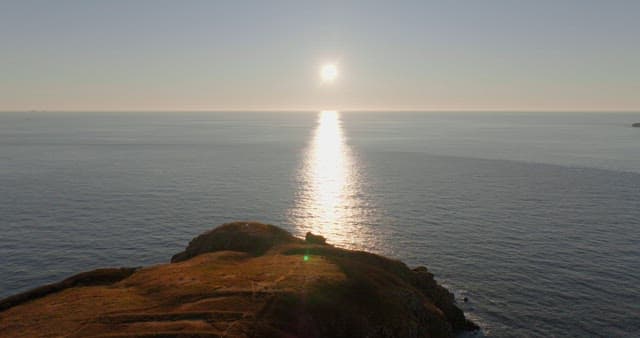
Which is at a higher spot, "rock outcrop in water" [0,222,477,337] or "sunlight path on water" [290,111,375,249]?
"rock outcrop in water" [0,222,477,337]

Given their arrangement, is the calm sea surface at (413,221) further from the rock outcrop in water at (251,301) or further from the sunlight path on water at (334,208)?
the rock outcrop in water at (251,301)

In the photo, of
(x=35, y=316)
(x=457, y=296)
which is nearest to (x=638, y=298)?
(x=457, y=296)

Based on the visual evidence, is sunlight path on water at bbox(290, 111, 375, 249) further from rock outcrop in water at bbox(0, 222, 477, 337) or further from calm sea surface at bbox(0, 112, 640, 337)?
rock outcrop in water at bbox(0, 222, 477, 337)

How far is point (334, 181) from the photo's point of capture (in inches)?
5704

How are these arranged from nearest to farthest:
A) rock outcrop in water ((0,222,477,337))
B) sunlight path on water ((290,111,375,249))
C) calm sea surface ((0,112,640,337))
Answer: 1. rock outcrop in water ((0,222,477,337))
2. calm sea surface ((0,112,640,337))
3. sunlight path on water ((290,111,375,249))

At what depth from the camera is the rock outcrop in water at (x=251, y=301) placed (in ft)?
123

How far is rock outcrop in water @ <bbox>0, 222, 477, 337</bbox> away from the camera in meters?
37.5

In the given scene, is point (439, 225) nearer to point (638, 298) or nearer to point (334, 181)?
point (638, 298)

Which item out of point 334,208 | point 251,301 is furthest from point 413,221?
point 251,301

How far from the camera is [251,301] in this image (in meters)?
40.5

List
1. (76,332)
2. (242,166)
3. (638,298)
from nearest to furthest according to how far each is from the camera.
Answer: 1. (76,332)
2. (638,298)
3. (242,166)

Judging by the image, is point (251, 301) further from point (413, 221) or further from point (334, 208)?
point (334, 208)

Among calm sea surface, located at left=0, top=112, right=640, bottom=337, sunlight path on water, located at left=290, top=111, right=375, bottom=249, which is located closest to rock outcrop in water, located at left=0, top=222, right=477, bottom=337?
calm sea surface, located at left=0, top=112, right=640, bottom=337

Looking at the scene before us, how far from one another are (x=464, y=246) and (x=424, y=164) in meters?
109
